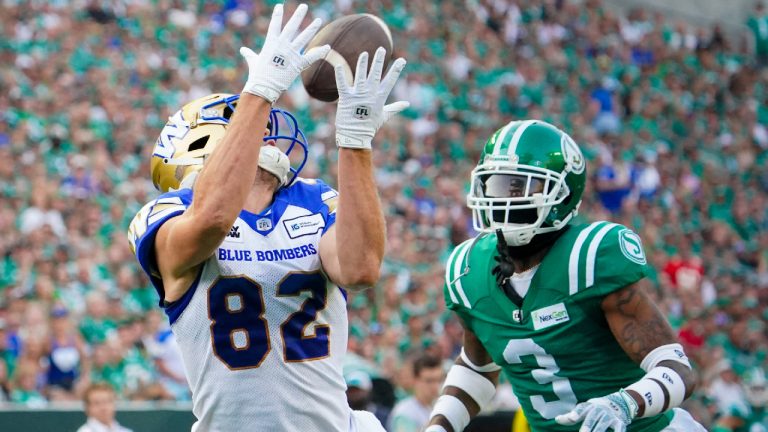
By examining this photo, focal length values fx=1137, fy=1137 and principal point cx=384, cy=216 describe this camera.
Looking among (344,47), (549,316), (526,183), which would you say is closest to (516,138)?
(526,183)

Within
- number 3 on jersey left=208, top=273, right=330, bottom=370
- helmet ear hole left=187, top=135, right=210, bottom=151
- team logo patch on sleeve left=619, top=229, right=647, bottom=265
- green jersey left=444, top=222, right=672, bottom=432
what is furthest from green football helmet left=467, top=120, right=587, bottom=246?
helmet ear hole left=187, top=135, right=210, bottom=151

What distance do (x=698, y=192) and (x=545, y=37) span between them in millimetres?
3763

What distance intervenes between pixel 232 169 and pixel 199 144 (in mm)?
487

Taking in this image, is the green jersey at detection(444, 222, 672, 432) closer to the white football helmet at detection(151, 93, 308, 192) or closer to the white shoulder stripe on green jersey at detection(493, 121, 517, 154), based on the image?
the white shoulder stripe on green jersey at detection(493, 121, 517, 154)

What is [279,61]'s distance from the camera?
305 cm

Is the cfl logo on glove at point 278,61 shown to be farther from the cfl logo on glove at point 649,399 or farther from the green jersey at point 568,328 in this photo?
the cfl logo on glove at point 649,399

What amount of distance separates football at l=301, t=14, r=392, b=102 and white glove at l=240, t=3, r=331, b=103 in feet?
0.42

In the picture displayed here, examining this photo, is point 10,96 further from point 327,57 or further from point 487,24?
point 327,57

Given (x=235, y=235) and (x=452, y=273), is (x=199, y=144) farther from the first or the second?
(x=452, y=273)

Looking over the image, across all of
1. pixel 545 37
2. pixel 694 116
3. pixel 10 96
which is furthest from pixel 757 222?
pixel 10 96

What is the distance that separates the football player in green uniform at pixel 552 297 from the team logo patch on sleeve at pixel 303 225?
64cm

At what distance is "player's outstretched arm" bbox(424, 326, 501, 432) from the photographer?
3867mm

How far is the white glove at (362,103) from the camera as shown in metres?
3.06

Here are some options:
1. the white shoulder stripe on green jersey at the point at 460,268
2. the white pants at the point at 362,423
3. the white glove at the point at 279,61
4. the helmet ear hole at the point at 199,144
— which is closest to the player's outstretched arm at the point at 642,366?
the white shoulder stripe on green jersey at the point at 460,268
